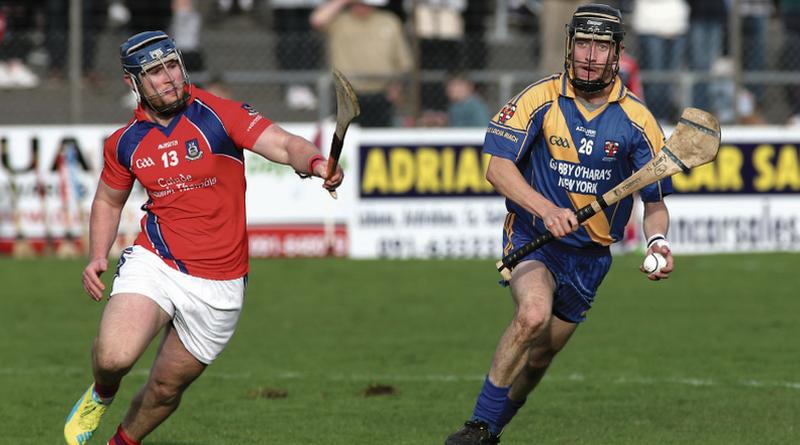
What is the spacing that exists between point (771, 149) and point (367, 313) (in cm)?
582

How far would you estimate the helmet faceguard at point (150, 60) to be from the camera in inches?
284

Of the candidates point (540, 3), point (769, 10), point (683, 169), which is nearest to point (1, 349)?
point (683, 169)

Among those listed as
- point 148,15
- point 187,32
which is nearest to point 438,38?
point 187,32

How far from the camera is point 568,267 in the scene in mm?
7852

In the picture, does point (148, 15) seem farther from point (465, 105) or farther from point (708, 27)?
point (708, 27)

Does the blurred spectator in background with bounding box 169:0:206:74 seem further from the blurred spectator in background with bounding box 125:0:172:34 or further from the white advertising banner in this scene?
the white advertising banner

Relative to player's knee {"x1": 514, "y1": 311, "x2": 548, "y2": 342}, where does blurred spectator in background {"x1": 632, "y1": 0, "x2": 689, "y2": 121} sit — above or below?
above

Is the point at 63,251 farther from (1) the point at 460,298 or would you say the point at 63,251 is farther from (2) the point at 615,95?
(2) the point at 615,95

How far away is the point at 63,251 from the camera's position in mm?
17250

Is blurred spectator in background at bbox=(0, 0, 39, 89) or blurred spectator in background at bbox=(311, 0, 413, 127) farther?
blurred spectator in background at bbox=(0, 0, 39, 89)

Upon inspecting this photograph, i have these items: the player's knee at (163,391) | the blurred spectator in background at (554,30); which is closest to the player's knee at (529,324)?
the player's knee at (163,391)

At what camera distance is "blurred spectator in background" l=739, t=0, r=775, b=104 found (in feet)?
61.5

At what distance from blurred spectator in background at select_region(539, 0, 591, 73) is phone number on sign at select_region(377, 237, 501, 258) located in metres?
2.41

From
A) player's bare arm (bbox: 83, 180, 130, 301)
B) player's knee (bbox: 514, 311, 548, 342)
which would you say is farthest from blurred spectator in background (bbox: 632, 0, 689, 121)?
player's bare arm (bbox: 83, 180, 130, 301)
